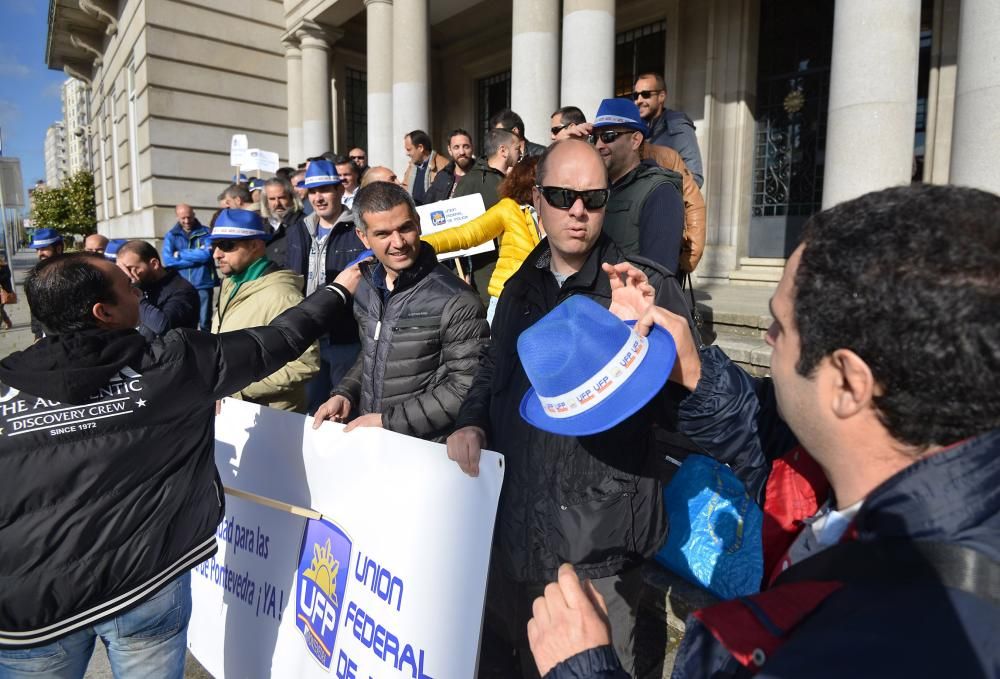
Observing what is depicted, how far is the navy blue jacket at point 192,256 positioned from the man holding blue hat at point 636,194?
17.2ft

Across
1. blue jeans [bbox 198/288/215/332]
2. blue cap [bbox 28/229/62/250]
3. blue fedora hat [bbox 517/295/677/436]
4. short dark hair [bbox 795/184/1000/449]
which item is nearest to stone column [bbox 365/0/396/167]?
blue jeans [bbox 198/288/215/332]

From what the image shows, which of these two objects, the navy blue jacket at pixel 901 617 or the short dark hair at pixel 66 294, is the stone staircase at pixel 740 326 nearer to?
the navy blue jacket at pixel 901 617

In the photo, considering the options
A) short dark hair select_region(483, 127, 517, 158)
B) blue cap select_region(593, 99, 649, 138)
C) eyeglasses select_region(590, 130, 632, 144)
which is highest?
short dark hair select_region(483, 127, 517, 158)

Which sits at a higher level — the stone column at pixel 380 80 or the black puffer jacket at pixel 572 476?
the stone column at pixel 380 80

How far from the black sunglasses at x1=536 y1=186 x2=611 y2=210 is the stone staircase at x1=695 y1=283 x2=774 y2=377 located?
218 centimetres

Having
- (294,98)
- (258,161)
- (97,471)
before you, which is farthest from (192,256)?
(294,98)

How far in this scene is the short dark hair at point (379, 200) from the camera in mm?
2580

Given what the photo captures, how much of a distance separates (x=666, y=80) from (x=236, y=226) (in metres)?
8.02

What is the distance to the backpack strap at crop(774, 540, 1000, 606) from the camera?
0.70 m

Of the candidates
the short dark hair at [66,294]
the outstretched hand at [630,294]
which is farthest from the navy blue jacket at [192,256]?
the outstretched hand at [630,294]

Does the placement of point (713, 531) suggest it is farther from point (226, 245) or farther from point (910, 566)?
point (226, 245)

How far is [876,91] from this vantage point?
14.6 ft

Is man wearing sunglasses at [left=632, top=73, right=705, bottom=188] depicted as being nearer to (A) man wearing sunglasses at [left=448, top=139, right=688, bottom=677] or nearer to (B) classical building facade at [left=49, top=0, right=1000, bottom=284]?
(B) classical building facade at [left=49, top=0, right=1000, bottom=284]

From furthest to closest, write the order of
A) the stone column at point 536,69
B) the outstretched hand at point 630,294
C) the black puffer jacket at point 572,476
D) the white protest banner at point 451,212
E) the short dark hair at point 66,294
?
the stone column at point 536,69
the white protest banner at point 451,212
the black puffer jacket at point 572,476
the short dark hair at point 66,294
the outstretched hand at point 630,294
